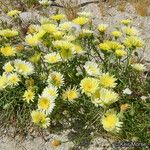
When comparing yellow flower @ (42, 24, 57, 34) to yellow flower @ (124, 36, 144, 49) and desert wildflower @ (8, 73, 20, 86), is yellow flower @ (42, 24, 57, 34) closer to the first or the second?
desert wildflower @ (8, 73, 20, 86)

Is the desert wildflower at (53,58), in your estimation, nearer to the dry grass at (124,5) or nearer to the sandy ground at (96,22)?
the sandy ground at (96,22)

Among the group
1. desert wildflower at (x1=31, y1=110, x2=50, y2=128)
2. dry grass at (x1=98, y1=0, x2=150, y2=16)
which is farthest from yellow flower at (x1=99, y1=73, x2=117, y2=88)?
dry grass at (x1=98, y1=0, x2=150, y2=16)

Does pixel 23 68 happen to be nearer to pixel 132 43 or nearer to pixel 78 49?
pixel 78 49

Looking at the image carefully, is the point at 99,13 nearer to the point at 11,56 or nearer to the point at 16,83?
the point at 11,56

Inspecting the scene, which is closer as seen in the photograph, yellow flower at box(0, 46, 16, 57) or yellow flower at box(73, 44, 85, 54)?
yellow flower at box(73, 44, 85, 54)

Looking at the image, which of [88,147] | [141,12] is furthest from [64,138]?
[141,12]

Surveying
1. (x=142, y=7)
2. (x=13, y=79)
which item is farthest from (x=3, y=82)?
(x=142, y=7)
